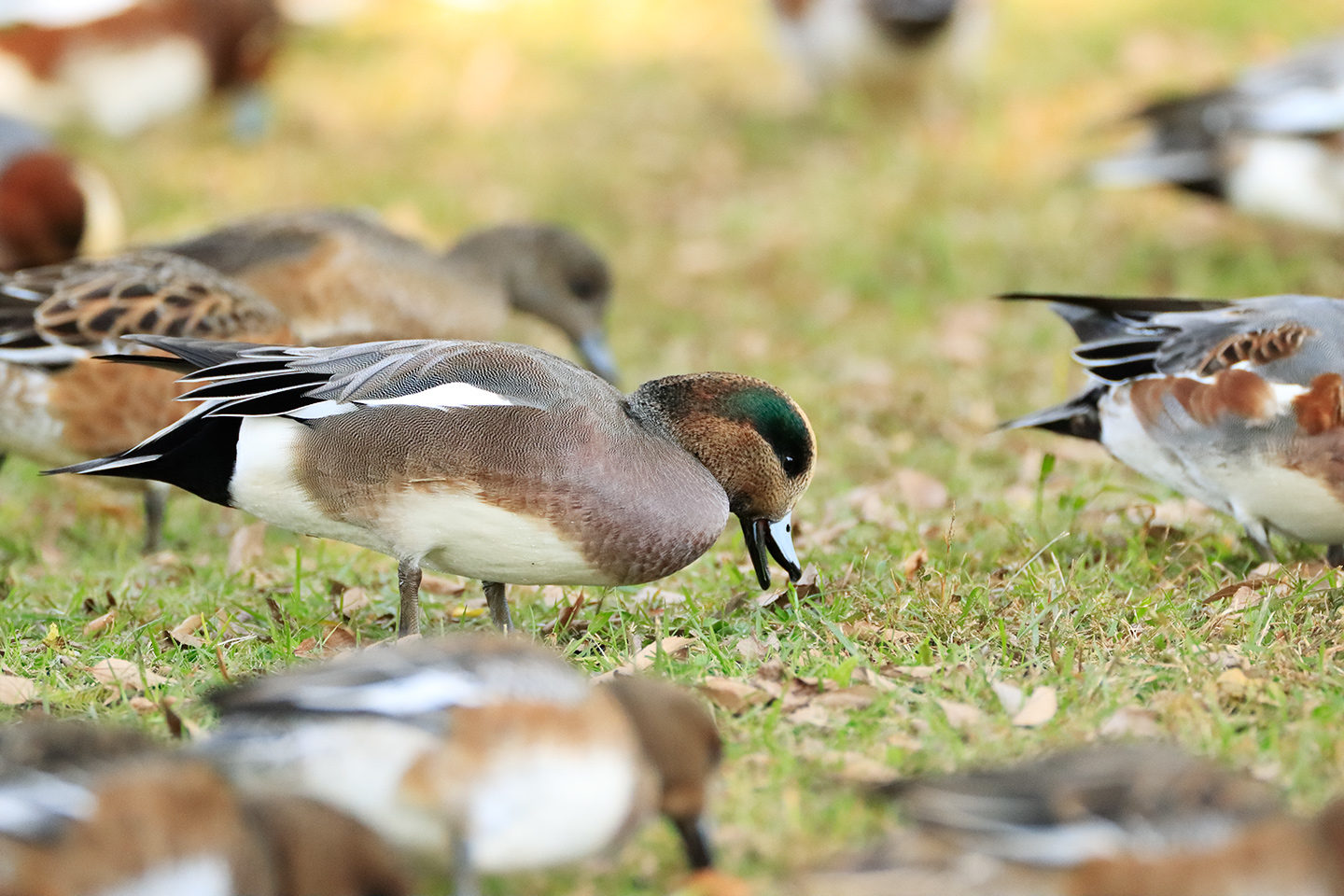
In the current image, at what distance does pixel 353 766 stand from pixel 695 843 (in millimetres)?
513

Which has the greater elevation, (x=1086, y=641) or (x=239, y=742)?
(x=239, y=742)

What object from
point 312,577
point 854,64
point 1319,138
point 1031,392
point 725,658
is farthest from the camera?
point 854,64

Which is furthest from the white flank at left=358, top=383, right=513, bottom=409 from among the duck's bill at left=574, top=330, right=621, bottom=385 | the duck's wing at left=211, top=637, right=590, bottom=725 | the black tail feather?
the duck's bill at left=574, top=330, right=621, bottom=385

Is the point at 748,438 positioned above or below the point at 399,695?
below

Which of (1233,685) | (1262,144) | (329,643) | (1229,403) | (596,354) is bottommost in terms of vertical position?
(596,354)

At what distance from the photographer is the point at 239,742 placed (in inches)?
90.0

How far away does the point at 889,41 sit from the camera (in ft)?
28.2

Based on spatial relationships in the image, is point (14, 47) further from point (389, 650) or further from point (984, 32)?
point (389, 650)

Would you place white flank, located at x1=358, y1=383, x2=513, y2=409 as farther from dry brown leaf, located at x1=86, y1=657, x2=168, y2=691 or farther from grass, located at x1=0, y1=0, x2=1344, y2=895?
dry brown leaf, located at x1=86, y1=657, x2=168, y2=691

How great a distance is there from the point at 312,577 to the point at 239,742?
1.74m

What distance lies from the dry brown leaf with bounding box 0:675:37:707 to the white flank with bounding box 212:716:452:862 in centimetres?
100

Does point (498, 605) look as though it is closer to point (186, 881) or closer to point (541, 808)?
point (541, 808)

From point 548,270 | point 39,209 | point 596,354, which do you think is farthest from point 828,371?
point 39,209

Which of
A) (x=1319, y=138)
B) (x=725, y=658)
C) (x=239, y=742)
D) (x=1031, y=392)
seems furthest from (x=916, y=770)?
(x=1319, y=138)
